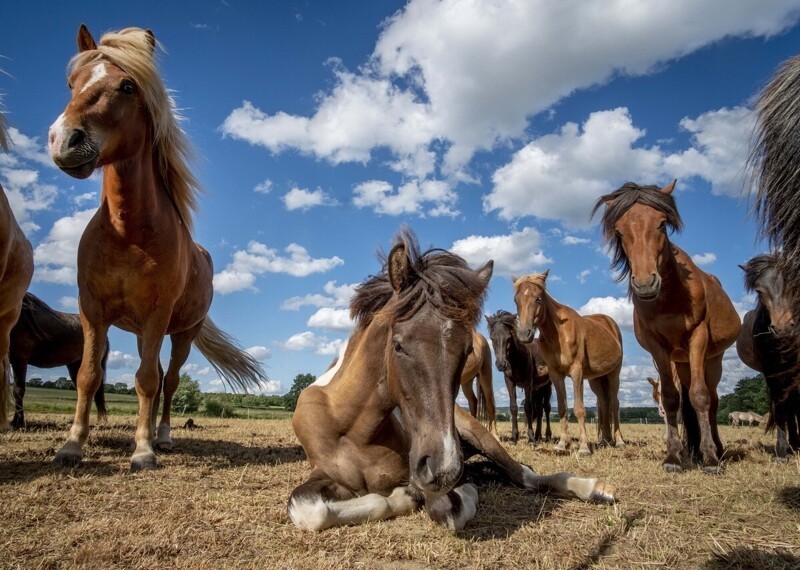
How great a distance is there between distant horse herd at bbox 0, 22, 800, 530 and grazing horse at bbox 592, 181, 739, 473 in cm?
2

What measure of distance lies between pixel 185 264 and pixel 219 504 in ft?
10.3

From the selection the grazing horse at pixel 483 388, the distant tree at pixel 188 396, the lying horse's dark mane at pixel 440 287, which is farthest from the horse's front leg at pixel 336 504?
the distant tree at pixel 188 396

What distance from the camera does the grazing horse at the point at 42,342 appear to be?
10.5 m

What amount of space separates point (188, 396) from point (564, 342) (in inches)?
769

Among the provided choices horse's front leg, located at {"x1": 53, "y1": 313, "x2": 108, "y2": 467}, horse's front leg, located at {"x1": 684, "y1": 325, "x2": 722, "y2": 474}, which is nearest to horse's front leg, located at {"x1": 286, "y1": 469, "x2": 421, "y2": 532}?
horse's front leg, located at {"x1": 53, "y1": 313, "x2": 108, "y2": 467}

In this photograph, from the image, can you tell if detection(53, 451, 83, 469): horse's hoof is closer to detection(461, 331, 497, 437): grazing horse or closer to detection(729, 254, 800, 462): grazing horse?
detection(461, 331, 497, 437): grazing horse

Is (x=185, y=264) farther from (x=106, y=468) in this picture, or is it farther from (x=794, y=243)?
(x=794, y=243)

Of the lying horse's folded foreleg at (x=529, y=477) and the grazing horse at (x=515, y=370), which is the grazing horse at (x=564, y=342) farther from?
the lying horse's folded foreleg at (x=529, y=477)

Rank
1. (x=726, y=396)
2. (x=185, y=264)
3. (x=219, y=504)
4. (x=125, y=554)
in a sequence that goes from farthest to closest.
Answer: (x=726, y=396), (x=185, y=264), (x=219, y=504), (x=125, y=554)

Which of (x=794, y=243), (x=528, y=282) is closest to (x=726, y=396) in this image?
(x=528, y=282)

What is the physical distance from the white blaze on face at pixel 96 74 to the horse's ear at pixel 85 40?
614mm

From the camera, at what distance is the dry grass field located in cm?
268

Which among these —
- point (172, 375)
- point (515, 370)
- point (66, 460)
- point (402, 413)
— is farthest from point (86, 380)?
point (515, 370)

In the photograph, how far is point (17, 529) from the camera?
2980 mm
